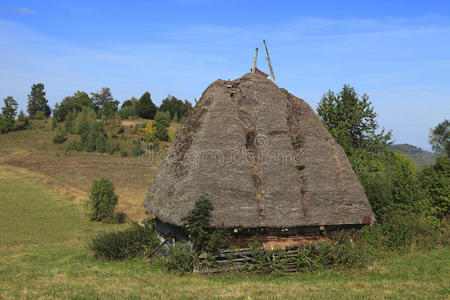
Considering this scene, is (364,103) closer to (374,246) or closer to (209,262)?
(374,246)

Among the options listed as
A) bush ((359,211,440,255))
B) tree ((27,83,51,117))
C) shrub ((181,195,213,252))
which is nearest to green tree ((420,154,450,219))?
bush ((359,211,440,255))

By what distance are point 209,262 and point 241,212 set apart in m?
1.58

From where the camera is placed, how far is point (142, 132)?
72250mm

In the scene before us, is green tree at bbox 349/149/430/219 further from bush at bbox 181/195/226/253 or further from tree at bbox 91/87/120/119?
tree at bbox 91/87/120/119

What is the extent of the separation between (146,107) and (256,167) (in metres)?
82.7

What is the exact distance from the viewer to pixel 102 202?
26906mm

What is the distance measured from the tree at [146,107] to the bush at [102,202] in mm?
65395

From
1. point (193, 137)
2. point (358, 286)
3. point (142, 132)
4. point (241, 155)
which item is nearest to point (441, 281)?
point (358, 286)

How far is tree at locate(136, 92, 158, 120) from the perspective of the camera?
91.5m

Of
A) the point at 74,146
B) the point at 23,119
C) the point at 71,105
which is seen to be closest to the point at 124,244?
the point at 74,146

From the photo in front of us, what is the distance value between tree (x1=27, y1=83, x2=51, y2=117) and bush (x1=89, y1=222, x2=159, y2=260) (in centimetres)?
9505

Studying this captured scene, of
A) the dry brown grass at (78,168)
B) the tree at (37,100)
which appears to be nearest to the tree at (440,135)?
the dry brown grass at (78,168)

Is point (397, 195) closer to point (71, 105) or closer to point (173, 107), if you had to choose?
point (173, 107)

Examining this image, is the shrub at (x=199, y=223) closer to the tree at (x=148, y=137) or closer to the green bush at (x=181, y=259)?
the green bush at (x=181, y=259)
